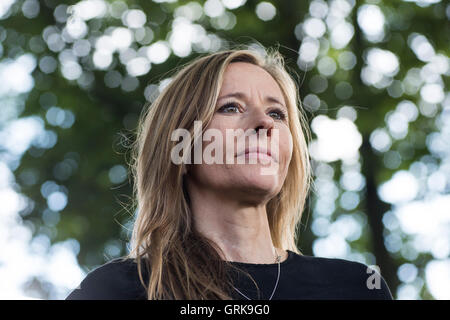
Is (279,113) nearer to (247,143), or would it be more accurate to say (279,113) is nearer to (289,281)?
(247,143)

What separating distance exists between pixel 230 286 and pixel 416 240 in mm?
8419

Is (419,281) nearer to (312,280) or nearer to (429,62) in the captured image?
(429,62)

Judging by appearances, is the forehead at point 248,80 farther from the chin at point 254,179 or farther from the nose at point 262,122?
the chin at point 254,179

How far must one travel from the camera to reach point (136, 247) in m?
2.30

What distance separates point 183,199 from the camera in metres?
2.45

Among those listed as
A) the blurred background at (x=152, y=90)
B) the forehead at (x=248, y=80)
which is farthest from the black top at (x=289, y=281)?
the blurred background at (x=152, y=90)

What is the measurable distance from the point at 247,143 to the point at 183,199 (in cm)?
35

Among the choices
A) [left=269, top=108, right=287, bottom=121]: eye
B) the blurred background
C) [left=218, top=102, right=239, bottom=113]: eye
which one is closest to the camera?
[left=218, top=102, right=239, bottom=113]: eye

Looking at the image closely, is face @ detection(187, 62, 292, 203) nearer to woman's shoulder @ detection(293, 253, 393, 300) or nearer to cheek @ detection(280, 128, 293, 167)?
cheek @ detection(280, 128, 293, 167)

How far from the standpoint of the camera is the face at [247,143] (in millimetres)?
2326

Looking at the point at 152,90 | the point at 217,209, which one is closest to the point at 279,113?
the point at 217,209

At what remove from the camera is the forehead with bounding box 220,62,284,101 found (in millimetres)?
2516

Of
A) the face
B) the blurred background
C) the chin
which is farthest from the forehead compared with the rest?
the blurred background

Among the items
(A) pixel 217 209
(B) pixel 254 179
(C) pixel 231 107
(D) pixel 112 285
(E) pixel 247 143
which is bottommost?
(D) pixel 112 285
